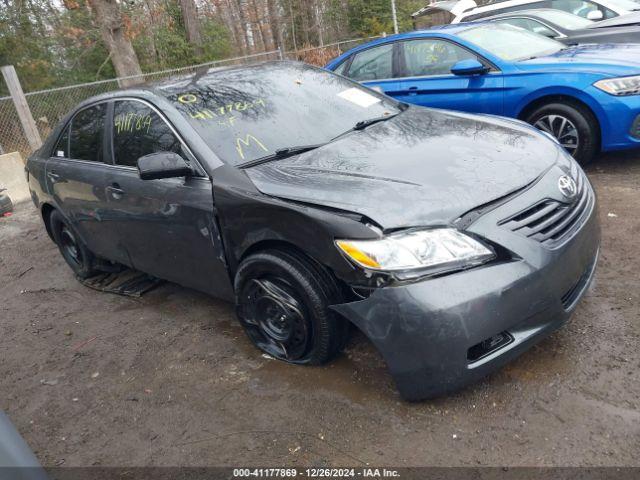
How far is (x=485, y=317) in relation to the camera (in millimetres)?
2230

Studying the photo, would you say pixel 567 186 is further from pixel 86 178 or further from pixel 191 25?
pixel 191 25

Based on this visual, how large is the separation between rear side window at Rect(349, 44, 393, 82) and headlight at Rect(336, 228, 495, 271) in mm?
4397

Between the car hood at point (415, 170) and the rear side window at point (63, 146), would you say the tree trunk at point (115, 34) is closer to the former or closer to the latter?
the rear side window at point (63, 146)

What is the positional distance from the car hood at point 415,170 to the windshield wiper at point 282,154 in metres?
0.06

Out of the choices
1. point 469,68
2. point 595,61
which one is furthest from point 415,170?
point 595,61

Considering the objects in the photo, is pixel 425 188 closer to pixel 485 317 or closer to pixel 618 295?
pixel 485 317

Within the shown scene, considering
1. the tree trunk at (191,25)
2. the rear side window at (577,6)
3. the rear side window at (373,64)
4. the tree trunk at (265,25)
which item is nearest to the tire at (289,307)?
the rear side window at (373,64)

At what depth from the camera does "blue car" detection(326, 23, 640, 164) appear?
4.78 meters

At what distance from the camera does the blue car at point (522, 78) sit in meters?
4.78

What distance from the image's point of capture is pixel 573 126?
501 centimetres

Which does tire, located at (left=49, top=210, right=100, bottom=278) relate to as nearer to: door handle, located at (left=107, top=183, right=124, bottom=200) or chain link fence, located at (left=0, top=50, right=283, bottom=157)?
door handle, located at (left=107, top=183, right=124, bottom=200)

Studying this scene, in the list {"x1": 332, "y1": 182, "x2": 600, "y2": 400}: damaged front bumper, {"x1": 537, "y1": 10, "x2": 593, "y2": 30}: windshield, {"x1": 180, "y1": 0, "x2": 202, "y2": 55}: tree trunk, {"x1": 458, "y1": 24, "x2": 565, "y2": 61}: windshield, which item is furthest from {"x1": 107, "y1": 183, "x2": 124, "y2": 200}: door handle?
{"x1": 180, "y1": 0, "x2": 202, "y2": 55}: tree trunk

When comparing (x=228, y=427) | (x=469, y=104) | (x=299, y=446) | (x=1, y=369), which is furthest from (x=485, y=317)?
(x=469, y=104)

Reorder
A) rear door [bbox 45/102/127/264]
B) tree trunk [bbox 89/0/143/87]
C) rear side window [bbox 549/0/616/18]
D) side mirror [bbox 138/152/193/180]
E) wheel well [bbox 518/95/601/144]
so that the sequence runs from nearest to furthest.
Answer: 1. side mirror [bbox 138/152/193/180]
2. rear door [bbox 45/102/127/264]
3. wheel well [bbox 518/95/601/144]
4. rear side window [bbox 549/0/616/18]
5. tree trunk [bbox 89/0/143/87]
